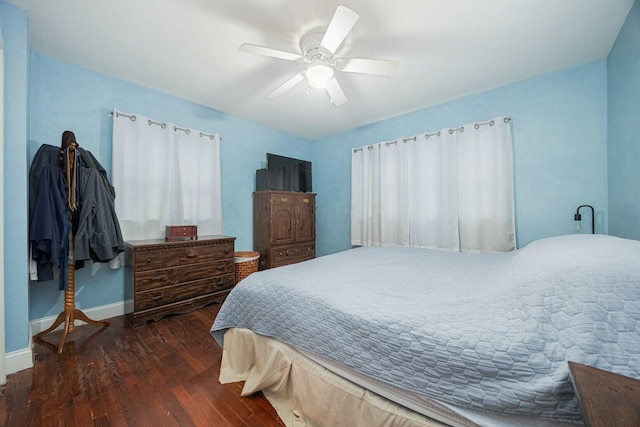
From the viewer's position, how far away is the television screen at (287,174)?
11.8 feet

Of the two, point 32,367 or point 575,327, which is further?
point 32,367

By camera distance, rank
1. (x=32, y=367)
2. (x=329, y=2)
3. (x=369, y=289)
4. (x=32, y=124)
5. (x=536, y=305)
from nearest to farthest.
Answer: (x=536, y=305), (x=369, y=289), (x=329, y=2), (x=32, y=367), (x=32, y=124)

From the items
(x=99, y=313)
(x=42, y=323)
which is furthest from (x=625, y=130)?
(x=42, y=323)

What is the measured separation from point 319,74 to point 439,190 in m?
2.03

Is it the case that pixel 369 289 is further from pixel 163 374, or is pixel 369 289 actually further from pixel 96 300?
pixel 96 300

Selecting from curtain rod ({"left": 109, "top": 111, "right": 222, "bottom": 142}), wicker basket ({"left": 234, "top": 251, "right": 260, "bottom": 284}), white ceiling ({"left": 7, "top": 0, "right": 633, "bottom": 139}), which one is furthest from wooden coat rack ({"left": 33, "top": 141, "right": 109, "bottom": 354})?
wicker basket ({"left": 234, "top": 251, "right": 260, "bottom": 284})

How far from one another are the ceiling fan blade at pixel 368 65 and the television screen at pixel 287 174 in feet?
6.55

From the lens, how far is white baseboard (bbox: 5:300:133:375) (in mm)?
1604

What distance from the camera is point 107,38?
1917 mm

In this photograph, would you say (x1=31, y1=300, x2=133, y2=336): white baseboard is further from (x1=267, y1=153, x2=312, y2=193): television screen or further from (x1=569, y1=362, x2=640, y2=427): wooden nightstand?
(x1=569, y1=362, x2=640, y2=427): wooden nightstand

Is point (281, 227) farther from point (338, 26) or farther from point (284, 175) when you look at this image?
point (338, 26)

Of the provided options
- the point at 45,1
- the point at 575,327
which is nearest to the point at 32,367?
the point at 45,1

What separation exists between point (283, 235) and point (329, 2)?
8.94 ft

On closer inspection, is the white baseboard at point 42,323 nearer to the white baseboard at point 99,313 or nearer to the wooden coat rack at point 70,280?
the white baseboard at point 99,313
